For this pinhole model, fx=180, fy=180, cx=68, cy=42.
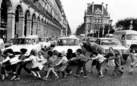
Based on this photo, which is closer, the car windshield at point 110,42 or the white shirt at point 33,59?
the white shirt at point 33,59

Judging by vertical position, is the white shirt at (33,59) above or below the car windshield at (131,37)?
below

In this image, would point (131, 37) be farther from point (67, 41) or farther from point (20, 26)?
point (20, 26)

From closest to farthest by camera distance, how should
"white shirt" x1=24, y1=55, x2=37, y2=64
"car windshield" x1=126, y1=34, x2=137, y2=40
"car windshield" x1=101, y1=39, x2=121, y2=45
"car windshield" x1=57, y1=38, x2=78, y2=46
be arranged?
"white shirt" x1=24, y1=55, x2=37, y2=64 → "car windshield" x1=57, y1=38, x2=78, y2=46 → "car windshield" x1=101, y1=39, x2=121, y2=45 → "car windshield" x1=126, y1=34, x2=137, y2=40

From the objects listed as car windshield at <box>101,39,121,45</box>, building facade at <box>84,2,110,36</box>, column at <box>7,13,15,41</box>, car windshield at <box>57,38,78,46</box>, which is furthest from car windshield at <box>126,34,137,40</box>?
building facade at <box>84,2,110,36</box>

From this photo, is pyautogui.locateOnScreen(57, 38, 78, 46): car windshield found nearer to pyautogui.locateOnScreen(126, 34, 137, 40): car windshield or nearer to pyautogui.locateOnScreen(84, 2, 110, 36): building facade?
pyautogui.locateOnScreen(126, 34, 137, 40): car windshield

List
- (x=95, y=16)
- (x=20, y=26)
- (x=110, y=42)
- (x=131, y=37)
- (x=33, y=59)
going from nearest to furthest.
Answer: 1. (x=33, y=59)
2. (x=110, y=42)
3. (x=131, y=37)
4. (x=20, y=26)
5. (x=95, y=16)

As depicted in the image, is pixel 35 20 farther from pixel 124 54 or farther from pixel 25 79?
pixel 25 79

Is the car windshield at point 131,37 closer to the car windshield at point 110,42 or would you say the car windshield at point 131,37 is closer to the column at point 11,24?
the car windshield at point 110,42

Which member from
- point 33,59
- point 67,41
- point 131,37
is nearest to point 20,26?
point 67,41

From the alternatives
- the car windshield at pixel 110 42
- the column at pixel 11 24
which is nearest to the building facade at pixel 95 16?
the column at pixel 11 24

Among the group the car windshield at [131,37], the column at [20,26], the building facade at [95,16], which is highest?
the building facade at [95,16]

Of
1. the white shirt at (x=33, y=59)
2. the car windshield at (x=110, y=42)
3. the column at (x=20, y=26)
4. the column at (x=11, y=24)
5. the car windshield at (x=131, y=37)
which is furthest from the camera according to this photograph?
the column at (x=20, y=26)

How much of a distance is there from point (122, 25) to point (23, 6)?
48.2 m

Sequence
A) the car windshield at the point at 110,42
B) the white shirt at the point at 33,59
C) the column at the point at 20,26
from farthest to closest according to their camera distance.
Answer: the column at the point at 20,26 → the car windshield at the point at 110,42 → the white shirt at the point at 33,59
